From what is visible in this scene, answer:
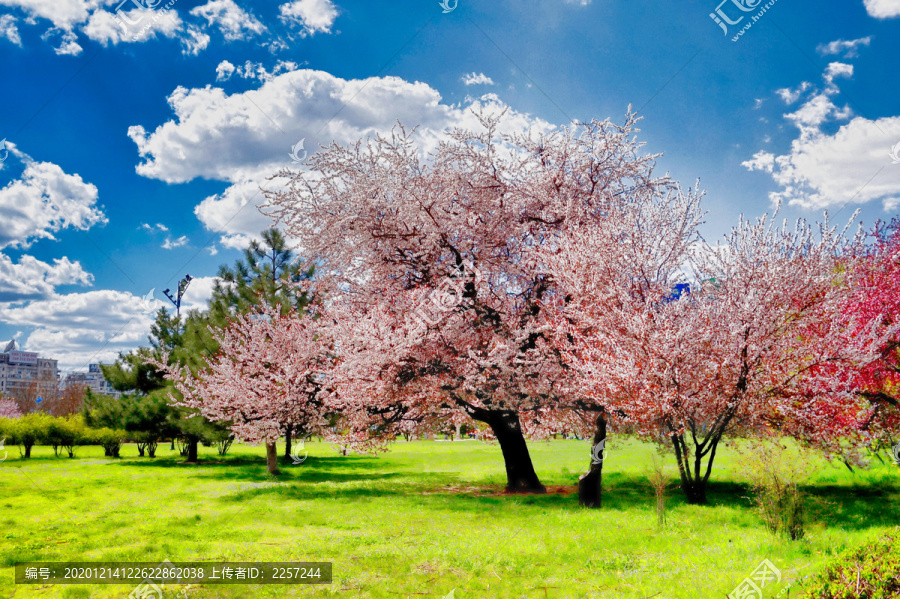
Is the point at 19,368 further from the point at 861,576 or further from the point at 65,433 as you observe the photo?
the point at 861,576

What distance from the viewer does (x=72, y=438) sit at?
29547 millimetres

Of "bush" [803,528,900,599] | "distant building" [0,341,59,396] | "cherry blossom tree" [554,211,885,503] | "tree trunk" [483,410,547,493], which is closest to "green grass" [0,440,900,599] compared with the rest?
"tree trunk" [483,410,547,493]

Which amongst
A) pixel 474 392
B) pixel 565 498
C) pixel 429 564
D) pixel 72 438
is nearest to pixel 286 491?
pixel 474 392

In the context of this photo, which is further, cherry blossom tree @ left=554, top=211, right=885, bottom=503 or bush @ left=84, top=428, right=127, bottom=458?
bush @ left=84, top=428, right=127, bottom=458

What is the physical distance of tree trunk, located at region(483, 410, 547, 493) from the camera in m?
15.1

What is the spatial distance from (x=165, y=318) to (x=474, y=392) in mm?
27411

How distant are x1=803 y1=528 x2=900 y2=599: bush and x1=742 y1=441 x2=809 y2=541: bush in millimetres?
3124

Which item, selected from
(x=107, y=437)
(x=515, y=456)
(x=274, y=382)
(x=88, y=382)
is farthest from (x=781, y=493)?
(x=88, y=382)

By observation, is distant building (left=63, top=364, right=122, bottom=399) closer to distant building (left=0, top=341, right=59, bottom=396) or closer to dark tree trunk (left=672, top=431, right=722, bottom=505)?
distant building (left=0, top=341, right=59, bottom=396)

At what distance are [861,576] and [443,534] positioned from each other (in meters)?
6.23

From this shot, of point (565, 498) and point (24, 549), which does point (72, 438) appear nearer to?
point (24, 549)

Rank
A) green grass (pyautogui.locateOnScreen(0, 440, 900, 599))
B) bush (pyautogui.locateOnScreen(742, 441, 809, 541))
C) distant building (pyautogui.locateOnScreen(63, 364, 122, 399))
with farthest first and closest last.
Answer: distant building (pyautogui.locateOnScreen(63, 364, 122, 399)) < bush (pyautogui.locateOnScreen(742, 441, 809, 541)) < green grass (pyautogui.locateOnScreen(0, 440, 900, 599))

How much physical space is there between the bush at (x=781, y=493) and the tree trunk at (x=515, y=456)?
24.5 ft

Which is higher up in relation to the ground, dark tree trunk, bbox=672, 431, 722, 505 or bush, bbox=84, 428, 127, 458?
dark tree trunk, bbox=672, 431, 722, 505
